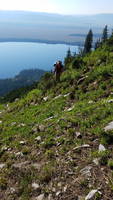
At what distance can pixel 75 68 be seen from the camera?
19.9 metres

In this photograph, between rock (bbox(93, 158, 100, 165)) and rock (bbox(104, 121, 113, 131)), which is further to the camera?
rock (bbox(104, 121, 113, 131))

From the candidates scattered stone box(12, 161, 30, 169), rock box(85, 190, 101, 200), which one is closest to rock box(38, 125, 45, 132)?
scattered stone box(12, 161, 30, 169)

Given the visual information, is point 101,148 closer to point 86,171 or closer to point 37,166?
point 86,171

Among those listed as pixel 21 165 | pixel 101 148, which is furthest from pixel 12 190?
pixel 101 148

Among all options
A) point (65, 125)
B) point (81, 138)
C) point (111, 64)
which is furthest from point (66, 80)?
point (81, 138)

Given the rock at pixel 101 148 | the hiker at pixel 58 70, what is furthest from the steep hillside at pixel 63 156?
the hiker at pixel 58 70

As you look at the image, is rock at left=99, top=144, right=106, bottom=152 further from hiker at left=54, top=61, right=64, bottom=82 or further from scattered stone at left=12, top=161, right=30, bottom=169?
hiker at left=54, top=61, right=64, bottom=82

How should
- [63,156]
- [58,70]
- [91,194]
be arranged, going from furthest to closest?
[58,70] → [63,156] → [91,194]

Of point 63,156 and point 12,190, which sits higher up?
point 63,156

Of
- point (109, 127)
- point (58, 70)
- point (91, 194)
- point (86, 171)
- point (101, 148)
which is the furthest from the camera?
point (58, 70)

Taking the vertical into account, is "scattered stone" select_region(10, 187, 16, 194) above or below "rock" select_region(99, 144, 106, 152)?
below

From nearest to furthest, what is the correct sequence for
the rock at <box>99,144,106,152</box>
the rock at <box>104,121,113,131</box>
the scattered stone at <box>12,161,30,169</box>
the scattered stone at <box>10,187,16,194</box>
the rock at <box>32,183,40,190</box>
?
1. the rock at <box>32,183,40,190</box>
2. the scattered stone at <box>10,187,16,194</box>
3. the rock at <box>99,144,106,152</box>
4. the scattered stone at <box>12,161,30,169</box>
5. the rock at <box>104,121,113,131</box>

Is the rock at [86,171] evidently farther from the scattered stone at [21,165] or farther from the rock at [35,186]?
the scattered stone at [21,165]

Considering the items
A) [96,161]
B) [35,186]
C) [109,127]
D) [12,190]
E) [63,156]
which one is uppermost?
[109,127]
